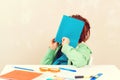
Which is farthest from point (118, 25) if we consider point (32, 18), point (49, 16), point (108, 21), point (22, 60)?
point (22, 60)

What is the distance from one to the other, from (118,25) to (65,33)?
678mm

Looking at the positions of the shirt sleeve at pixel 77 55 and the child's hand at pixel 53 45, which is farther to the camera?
the child's hand at pixel 53 45

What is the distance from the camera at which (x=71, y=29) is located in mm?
1425

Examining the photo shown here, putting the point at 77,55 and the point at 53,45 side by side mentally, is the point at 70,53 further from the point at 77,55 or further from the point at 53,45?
the point at 53,45

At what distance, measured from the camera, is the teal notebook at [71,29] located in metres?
1.41

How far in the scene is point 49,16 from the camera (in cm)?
190

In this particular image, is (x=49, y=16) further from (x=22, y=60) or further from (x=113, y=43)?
(x=113, y=43)

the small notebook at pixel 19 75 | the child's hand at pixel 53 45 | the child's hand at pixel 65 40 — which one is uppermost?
the child's hand at pixel 53 45

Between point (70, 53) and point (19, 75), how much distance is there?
0.37 metres

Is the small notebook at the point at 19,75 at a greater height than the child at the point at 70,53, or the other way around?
the child at the point at 70,53

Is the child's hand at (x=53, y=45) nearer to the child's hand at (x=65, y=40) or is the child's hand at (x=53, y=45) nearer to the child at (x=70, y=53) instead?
the child at (x=70, y=53)

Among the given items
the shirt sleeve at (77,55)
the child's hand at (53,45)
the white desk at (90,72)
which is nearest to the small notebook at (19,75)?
the white desk at (90,72)

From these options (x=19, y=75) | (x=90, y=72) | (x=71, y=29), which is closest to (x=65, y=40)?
(x=71, y=29)

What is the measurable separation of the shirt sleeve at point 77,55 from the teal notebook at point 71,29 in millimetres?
49
